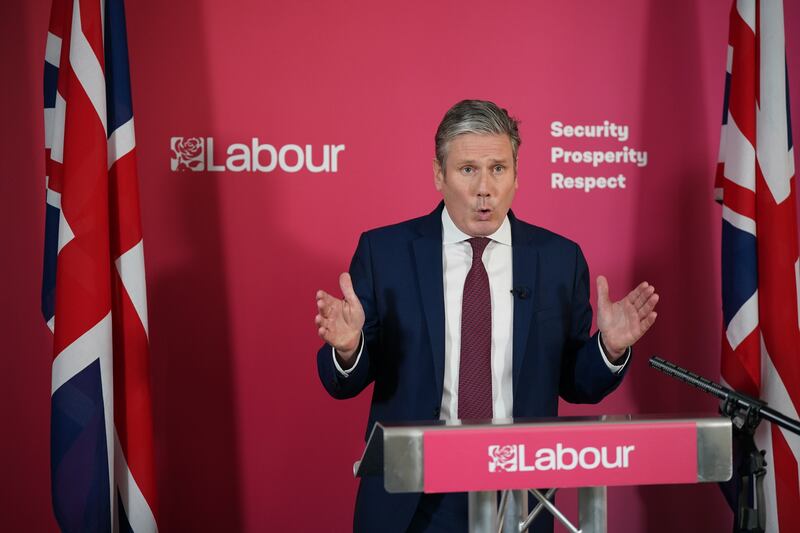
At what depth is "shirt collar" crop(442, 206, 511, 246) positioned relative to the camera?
2.12 metres

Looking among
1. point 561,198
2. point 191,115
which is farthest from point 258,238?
point 561,198

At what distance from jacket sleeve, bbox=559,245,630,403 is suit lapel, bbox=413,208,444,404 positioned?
14.3 inches

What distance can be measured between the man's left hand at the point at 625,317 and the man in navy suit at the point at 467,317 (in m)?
0.07

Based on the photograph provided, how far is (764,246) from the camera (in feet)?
9.46

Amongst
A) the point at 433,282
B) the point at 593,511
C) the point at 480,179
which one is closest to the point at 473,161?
the point at 480,179

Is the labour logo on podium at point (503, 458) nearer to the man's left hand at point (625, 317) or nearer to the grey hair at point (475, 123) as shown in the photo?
the man's left hand at point (625, 317)

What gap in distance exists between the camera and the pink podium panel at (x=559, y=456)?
118cm

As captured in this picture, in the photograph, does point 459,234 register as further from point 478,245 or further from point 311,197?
point 311,197

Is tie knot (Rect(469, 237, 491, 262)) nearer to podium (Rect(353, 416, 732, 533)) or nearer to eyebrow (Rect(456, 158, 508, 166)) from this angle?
eyebrow (Rect(456, 158, 508, 166))

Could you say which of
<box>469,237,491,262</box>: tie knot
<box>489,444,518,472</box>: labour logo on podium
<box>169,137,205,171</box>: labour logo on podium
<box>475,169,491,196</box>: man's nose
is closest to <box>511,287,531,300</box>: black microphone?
<box>469,237,491,262</box>: tie knot

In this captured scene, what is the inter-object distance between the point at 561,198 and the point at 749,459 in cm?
137

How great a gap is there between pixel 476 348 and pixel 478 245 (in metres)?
0.29

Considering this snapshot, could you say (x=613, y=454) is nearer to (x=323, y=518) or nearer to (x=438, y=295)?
(x=438, y=295)

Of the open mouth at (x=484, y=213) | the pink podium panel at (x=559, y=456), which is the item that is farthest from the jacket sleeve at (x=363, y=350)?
the pink podium panel at (x=559, y=456)
